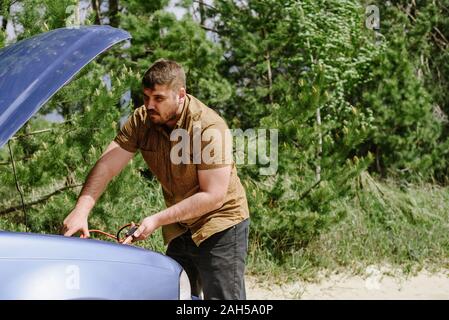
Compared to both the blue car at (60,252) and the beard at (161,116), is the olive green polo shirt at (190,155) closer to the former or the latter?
the beard at (161,116)

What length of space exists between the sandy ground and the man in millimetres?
2638

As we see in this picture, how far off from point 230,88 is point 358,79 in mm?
1937

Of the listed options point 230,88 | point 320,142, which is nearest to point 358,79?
point 230,88

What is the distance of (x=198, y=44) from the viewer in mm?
8625

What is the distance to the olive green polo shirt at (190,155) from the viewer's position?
3.88m

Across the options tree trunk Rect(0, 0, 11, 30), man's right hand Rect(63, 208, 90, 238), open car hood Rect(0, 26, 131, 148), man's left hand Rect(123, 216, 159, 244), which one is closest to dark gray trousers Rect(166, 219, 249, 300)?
man's left hand Rect(123, 216, 159, 244)

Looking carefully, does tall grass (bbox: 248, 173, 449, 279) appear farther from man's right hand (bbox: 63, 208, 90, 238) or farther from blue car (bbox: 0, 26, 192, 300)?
blue car (bbox: 0, 26, 192, 300)

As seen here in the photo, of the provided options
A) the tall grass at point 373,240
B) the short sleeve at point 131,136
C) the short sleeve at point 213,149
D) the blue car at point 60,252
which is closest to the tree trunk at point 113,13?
the tall grass at point 373,240

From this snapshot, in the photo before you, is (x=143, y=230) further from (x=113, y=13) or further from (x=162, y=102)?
(x=113, y=13)

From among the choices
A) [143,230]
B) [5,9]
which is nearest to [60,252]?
[143,230]

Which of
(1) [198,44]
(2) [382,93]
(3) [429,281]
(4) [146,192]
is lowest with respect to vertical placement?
(3) [429,281]

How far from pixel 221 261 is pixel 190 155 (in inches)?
23.8

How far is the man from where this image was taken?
3838 millimetres
